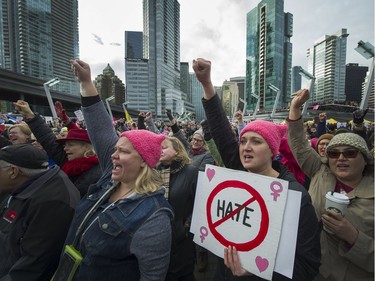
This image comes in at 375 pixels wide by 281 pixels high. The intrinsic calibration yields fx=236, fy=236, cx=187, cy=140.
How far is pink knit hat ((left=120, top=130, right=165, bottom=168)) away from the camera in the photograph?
185cm

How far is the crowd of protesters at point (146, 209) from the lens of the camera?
59.3 inches

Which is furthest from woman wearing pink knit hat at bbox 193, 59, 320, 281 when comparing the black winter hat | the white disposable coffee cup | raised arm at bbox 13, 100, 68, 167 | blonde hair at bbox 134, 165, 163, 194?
raised arm at bbox 13, 100, 68, 167

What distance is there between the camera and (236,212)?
151cm

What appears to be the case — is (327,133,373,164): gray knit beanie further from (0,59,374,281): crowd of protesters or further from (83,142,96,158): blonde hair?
(83,142,96,158): blonde hair

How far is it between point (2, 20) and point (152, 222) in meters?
127

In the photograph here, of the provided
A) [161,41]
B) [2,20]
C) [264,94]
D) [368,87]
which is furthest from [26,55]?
[368,87]

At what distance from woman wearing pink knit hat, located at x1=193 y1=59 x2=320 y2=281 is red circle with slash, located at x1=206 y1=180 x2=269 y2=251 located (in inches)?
2.6

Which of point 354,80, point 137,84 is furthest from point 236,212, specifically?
point 354,80

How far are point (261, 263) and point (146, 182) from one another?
3.09 feet

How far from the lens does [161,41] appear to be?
469 ft

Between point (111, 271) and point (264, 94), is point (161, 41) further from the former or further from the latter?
point (111, 271)

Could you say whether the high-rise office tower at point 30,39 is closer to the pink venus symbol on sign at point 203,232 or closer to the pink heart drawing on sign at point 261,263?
the pink venus symbol on sign at point 203,232

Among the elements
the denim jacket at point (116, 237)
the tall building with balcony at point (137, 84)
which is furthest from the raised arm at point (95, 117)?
the tall building with balcony at point (137, 84)

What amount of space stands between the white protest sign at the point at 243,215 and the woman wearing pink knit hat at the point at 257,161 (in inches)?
3.3
